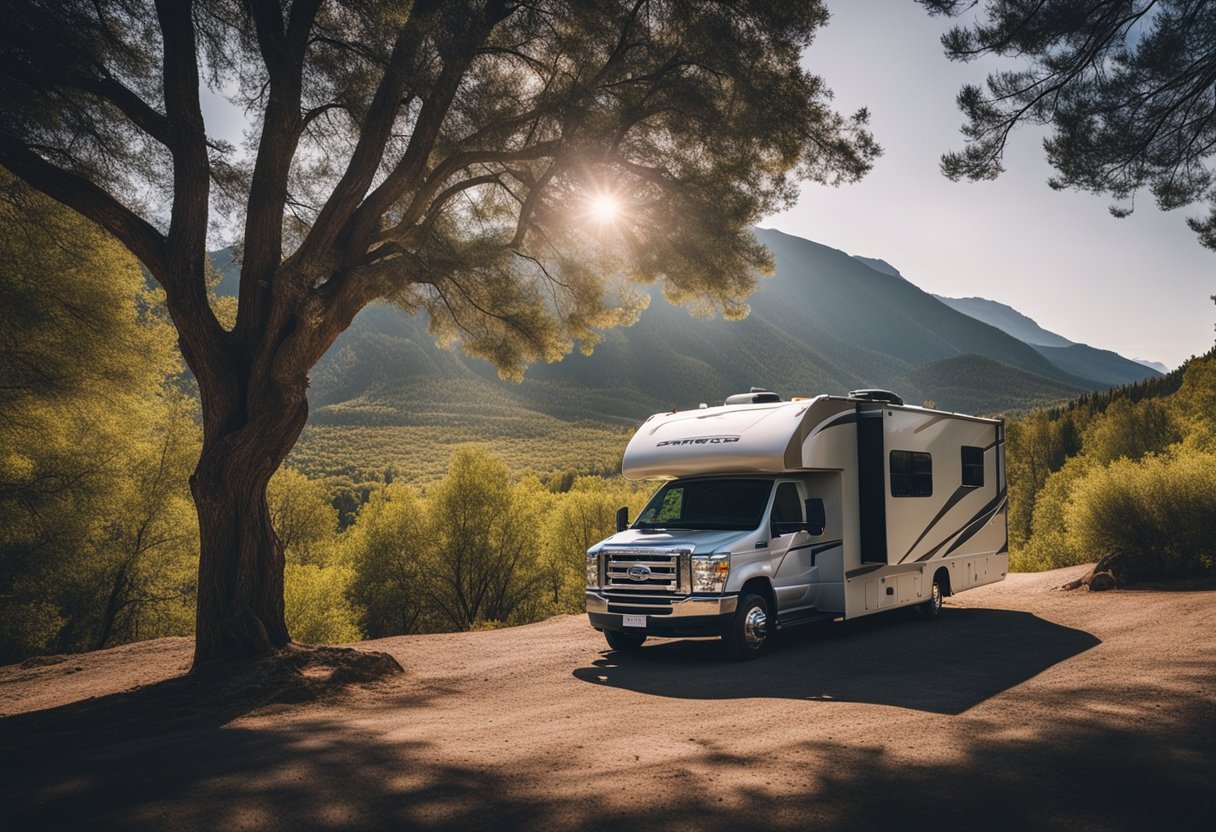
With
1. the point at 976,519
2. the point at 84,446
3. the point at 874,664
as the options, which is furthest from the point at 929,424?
the point at 84,446

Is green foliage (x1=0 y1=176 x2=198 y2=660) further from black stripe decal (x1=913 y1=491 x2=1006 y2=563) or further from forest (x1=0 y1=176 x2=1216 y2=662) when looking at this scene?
black stripe decal (x1=913 y1=491 x2=1006 y2=563)

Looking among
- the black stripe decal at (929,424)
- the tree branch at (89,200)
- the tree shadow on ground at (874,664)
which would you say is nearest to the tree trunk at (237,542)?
the tree branch at (89,200)

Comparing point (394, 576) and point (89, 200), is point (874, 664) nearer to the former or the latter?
point (89, 200)

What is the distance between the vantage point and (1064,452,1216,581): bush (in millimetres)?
17688

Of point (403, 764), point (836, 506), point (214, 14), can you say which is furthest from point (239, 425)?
point (836, 506)

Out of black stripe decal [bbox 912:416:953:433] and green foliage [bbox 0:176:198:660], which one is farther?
green foliage [bbox 0:176:198:660]

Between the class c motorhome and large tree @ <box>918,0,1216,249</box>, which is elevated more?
large tree @ <box>918,0,1216,249</box>

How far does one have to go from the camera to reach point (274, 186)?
11.8 m

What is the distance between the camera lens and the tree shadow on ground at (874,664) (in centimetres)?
889

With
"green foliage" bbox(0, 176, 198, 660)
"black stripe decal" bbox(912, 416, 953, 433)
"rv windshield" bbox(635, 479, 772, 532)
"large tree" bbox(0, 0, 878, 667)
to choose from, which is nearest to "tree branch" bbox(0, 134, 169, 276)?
"large tree" bbox(0, 0, 878, 667)

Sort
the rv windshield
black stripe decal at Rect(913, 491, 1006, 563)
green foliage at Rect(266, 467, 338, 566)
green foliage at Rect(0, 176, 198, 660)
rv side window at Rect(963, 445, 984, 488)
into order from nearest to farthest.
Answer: the rv windshield
black stripe decal at Rect(913, 491, 1006, 563)
rv side window at Rect(963, 445, 984, 488)
green foliage at Rect(0, 176, 198, 660)
green foliage at Rect(266, 467, 338, 566)

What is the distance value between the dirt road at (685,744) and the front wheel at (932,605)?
218 cm

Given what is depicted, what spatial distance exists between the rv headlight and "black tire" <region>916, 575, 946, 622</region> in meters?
5.10

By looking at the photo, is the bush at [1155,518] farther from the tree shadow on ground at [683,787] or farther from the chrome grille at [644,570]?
the tree shadow on ground at [683,787]
